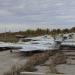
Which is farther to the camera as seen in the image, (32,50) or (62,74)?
(32,50)

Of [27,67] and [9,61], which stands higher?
[27,67]

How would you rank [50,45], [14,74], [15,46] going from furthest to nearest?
1. [15,46]
2. [50,45]
3. [14,74]

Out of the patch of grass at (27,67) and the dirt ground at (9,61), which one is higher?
the patch of grass at (27,67)

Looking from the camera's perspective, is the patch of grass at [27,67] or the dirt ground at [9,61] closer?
the patch of grass at [27,67]

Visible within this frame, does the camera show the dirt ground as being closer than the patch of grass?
No

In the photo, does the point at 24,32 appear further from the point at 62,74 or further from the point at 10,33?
the point at 62,74

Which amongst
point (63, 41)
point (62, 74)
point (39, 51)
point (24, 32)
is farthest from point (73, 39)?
point (24, 32)

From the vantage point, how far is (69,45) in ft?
138

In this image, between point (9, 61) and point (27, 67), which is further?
point (9, 61)

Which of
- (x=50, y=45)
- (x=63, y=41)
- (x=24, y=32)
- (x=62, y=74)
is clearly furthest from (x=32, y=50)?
(x=24, y=32)

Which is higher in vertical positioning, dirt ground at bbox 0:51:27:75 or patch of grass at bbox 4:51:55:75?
patch of grass at bbox 4:51:55:75

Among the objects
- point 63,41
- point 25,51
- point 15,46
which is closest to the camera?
Answer: point 25,51

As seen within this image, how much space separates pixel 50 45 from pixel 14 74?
74.7 feet

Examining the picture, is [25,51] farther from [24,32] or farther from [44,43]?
[24,32]
